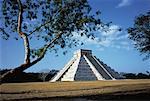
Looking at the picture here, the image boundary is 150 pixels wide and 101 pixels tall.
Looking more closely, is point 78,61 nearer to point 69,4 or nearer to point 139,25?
point 139,25

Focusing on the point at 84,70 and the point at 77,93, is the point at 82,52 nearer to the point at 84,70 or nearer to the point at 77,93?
the point at 84,70

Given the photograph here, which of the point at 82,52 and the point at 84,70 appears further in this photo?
the point at 82,52

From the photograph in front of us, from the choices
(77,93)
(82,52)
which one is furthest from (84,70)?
(77,93)

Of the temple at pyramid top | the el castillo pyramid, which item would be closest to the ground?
the el castillo pyramid

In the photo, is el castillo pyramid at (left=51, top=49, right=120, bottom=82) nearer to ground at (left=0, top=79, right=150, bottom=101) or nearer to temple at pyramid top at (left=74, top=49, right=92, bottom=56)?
temple at pyramid top at (left=74, top=49, right=92, bottom=56)

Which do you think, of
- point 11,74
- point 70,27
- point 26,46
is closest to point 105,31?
point 70,27

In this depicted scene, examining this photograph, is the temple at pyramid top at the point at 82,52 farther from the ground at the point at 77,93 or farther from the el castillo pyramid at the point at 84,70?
the ground at the point at 77,93

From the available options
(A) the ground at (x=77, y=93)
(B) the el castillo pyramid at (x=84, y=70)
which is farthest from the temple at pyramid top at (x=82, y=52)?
(A) the ground at (x=77, y=93)

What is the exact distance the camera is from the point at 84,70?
53.6 meters

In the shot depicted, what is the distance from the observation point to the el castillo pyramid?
169 feet

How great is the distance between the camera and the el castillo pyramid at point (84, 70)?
5147 centimetres

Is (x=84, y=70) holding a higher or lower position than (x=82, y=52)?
lower

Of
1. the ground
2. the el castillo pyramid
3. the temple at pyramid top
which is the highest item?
the temple at pyramid top

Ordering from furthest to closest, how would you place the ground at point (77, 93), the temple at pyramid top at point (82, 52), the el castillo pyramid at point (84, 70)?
1. the temple at pyramid top at point (82, 52)
2. the el castillo pyramid at point (84, 70)
3. the ground at point (77, 93)
